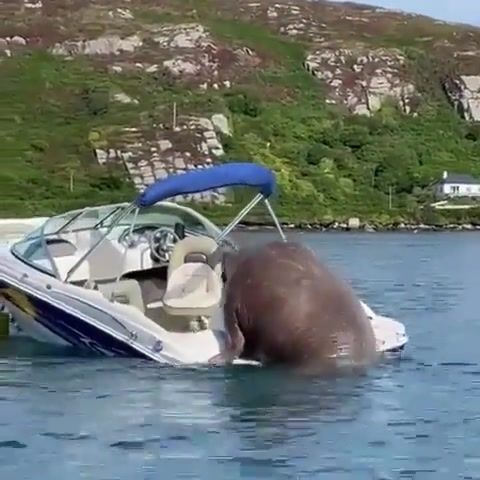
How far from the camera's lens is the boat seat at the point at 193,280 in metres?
23.2

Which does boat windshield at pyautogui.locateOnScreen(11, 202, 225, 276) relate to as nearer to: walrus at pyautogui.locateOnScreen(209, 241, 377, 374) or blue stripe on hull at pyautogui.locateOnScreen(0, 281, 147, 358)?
blue stripe on hull at pyautogui.locateOnScreen(0, 281, 147, 358)

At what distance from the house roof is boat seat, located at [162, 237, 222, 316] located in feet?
482

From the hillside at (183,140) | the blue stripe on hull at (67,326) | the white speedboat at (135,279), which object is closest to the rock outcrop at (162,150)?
the hillside at (183,140)

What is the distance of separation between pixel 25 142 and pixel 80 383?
13199cm

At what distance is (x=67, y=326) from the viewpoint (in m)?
23.9

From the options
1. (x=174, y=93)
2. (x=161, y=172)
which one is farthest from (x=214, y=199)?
(x=174, y=93)

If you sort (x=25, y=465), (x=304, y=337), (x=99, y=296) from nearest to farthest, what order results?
(x=25, y=465) → (x=304, y=337) → (x=99, y=296)

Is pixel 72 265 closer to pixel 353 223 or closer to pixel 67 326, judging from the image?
pixel 67 326

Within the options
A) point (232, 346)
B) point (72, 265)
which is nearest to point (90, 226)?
point (72, 265)

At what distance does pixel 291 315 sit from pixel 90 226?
657 centimetres

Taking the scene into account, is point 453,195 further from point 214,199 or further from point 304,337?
point 304,337

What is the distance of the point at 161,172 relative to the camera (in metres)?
153

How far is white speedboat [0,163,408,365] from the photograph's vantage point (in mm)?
22688

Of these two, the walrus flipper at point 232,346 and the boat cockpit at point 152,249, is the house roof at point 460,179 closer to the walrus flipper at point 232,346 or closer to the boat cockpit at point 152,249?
the boat cockpit at point 152,249
